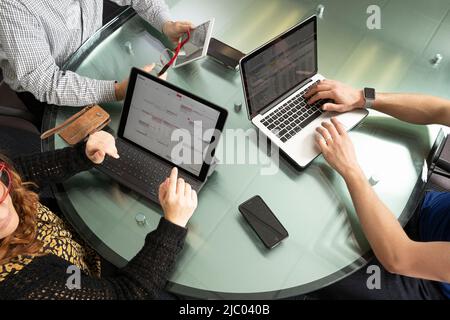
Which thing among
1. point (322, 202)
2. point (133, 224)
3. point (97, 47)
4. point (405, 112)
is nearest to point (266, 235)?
point (322, 202)

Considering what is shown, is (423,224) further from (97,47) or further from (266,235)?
(97,47)

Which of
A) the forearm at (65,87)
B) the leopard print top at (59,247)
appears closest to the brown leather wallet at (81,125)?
the forearm at (65,87)

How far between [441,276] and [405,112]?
0.56m

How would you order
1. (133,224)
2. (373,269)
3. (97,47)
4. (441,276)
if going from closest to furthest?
(441,276) → (133,224) → (373,269) → (97,47)

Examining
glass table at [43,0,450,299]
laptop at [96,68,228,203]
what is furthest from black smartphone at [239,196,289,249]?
laptop at [96,68,228,203]

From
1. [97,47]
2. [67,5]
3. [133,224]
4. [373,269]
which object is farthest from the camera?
[97,47]

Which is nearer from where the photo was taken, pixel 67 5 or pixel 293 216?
pixel 293 216

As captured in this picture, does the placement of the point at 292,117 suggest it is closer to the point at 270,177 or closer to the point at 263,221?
the point at 270,177

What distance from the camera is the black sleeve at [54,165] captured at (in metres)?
1.21

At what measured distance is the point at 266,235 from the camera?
45.3 inches

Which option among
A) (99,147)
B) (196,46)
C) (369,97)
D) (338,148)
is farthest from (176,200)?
(369,97)

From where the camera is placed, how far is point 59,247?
111cm

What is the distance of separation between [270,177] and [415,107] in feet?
1.86

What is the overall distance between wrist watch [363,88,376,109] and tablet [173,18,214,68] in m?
0.59
